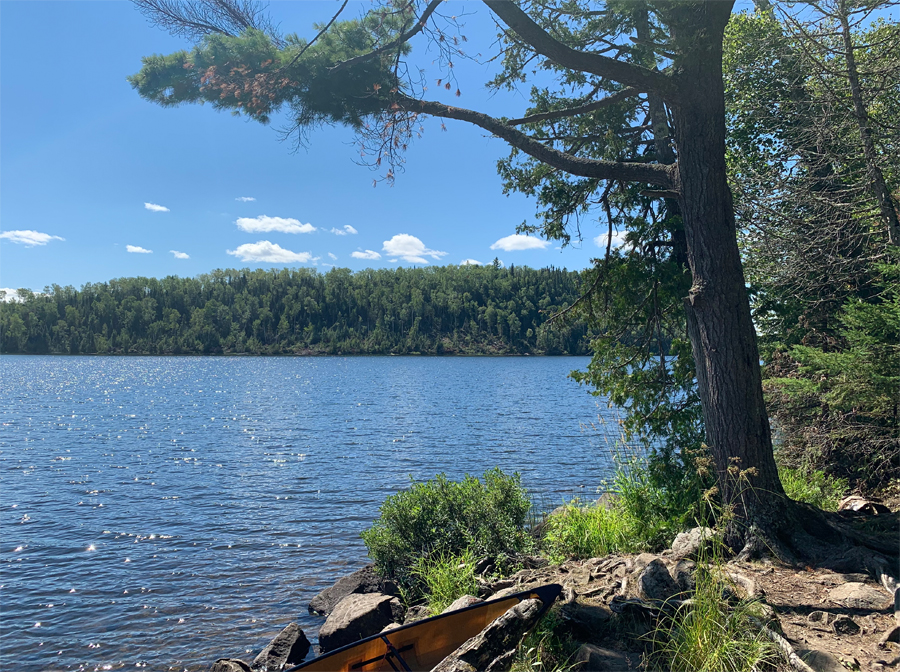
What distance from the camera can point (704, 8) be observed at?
237 inches

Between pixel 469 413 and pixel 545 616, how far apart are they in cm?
3178

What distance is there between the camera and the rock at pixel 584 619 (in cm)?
465

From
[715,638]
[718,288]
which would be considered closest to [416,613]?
[715,638]

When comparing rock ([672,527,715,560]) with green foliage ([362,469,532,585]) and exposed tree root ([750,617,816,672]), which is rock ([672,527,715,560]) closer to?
exposed tree root ([750,617,816,672])

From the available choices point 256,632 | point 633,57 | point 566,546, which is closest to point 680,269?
point 633,57

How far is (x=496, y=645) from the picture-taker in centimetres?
420

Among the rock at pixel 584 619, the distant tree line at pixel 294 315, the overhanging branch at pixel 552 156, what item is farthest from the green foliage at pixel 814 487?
the distant tree line at pixel 294 315

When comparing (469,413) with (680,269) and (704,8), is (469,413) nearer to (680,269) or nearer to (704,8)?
(680,269)

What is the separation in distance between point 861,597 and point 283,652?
656 centimetres

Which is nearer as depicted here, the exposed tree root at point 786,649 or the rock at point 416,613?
the exposed tree root at point 786,649

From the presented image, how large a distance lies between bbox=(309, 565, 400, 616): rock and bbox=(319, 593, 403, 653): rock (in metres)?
0.76

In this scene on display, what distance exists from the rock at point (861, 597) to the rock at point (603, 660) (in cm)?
193

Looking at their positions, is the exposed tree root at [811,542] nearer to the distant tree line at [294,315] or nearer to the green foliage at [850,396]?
the green foliage at [850,396]

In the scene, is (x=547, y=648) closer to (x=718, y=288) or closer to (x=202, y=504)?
(x=718, y=288)
